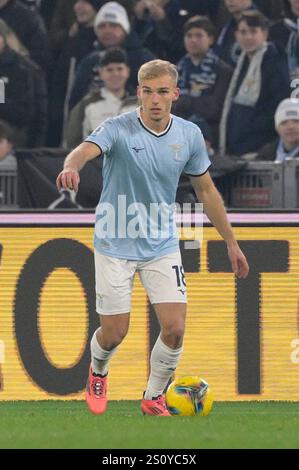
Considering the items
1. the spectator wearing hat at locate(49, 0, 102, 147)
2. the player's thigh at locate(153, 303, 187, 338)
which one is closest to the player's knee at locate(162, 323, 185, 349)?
the player's thigh at locate(153, 303, 187, 338)

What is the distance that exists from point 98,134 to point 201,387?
1745mm

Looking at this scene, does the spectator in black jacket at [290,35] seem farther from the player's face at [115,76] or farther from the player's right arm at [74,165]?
the player's right arm at [74,165]

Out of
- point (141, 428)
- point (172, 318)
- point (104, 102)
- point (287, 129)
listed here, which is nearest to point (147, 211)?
point (172, 318)

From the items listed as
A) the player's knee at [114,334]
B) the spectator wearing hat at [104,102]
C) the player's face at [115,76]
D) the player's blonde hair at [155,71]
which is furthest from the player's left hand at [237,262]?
the player's face at [115,76]

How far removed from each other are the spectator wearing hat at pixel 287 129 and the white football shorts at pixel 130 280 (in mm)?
2812

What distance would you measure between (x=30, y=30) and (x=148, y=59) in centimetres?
122

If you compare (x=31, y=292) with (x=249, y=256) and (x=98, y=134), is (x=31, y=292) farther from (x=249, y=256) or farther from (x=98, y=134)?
(x=98, y=134)

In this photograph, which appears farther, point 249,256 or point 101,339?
point 249,256

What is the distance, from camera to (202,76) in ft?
41.3

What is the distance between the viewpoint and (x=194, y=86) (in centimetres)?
1257

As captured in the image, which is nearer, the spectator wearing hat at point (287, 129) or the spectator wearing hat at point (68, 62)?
the spectator wearing hat at point (287, 129)

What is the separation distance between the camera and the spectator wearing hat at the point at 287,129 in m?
11.2
